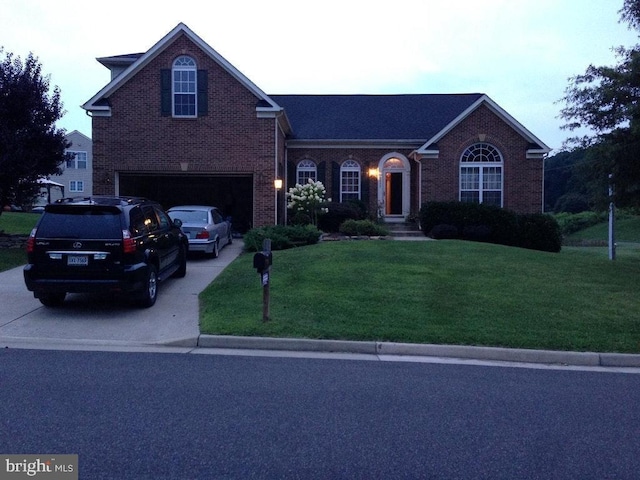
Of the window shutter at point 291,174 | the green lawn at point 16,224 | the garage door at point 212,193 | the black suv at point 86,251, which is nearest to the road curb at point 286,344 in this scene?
the black suv at point 86,251

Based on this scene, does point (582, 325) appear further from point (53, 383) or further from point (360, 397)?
point (53, 383)

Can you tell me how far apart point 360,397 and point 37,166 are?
14.5 metres

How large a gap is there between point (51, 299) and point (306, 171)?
55.2 ft

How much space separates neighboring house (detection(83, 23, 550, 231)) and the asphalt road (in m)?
13.5

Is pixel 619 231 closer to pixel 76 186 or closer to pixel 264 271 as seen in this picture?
pixel 76 186

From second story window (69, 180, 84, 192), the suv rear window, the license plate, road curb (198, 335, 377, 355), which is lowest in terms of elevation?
road curb (198, 335, 377, 355)

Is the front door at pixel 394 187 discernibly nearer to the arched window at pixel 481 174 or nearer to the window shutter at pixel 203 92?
the arched window at pixel 481 174

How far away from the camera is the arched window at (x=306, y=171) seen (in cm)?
2655

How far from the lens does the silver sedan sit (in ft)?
53.1

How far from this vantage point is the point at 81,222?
32.9 feet

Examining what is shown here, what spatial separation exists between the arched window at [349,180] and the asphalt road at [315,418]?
18922mm

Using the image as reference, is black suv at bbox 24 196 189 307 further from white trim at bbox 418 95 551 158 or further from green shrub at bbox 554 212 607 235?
green shrub at bbox 554 212 607 235

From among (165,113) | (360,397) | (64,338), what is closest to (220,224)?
(165,113)

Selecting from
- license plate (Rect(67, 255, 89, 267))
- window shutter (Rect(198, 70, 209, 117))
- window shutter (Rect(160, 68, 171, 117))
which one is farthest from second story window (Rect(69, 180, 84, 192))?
license plate (Rect(67, 255, 89, 267))
